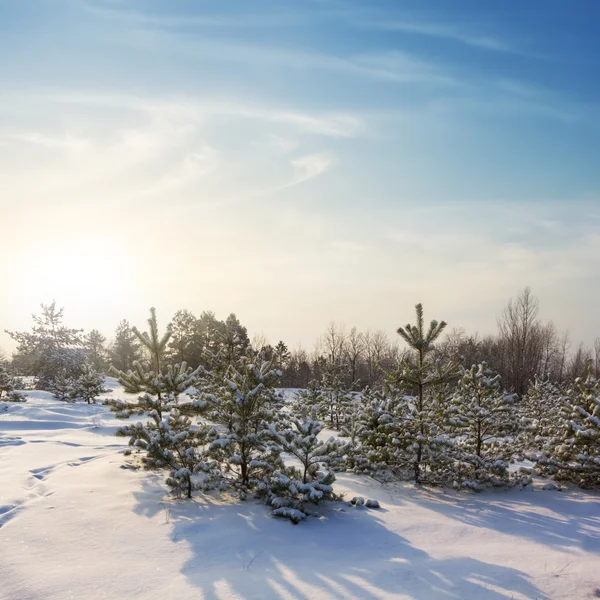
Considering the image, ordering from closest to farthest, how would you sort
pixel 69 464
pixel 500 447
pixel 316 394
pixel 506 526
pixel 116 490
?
pixel 506 526
pixel 116 490
pixel 69 464
pixel 500 447
pixel 316 394

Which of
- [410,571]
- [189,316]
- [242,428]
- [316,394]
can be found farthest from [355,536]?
[189,316]

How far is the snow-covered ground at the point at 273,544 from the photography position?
4.88 meters

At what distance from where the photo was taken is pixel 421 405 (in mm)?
10562

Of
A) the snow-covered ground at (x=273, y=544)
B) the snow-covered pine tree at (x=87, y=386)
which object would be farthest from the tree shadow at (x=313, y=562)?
the snow-covered pine tree at (x=87, y=386)

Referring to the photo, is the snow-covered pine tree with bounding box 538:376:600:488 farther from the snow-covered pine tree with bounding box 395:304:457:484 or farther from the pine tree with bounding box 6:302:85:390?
the pine tree with bounding box 6:302:85:390

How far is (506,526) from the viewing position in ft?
24.7

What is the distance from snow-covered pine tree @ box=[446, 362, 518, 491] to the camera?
995 centimetres

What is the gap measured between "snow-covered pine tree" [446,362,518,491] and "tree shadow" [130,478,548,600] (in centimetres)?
355

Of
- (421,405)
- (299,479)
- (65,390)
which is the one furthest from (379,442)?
(65,390)

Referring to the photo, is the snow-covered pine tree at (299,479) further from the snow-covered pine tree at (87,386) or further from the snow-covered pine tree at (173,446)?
the snow-covered pine tree at (87,386)

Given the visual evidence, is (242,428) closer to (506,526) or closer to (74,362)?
(506,526)

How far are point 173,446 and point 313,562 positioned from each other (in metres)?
3.28

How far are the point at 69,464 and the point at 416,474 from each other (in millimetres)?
8092

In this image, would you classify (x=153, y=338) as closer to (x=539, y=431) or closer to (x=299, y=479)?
(x=299, y=479)
